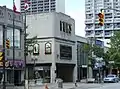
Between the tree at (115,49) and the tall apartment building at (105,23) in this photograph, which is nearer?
the tall apartment building at (105,23)

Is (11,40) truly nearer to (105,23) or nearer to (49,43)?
(49,43)

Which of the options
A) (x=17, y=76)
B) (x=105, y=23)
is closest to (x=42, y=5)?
(x=17, y=76)

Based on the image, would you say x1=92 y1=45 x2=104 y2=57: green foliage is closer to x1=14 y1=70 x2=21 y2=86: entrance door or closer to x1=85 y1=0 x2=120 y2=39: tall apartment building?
x1=85 y1=0 x2=120 y2=39: tall apartment building

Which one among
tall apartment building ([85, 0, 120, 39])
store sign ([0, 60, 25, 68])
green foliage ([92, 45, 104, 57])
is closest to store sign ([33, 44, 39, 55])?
tall apartment building ([85, 0, 120, 39])

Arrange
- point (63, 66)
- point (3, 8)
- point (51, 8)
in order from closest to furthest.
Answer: point (3, 8) < point (51, 8) < point (63, 66)

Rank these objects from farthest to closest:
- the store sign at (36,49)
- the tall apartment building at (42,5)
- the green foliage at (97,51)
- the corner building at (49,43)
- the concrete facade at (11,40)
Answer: the green foliage at (97,51)
the store sign at (36,49)
the corner building at (49,43)
the tall apartment building at (42,5)
the concrete facade at (11,40)

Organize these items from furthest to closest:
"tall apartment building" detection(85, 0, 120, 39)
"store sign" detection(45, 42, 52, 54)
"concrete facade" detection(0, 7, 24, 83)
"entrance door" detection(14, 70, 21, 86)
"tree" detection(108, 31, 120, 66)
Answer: "tree" detection(108, 31, 120, 66), "store sign" detection(45, 42, 52, 54), "entrance door" detection(14, 70, 21, 86), "tall apartment building" detection(85, 0, 120, 39), "concrete facade" detection(0, 7, 24, 83)

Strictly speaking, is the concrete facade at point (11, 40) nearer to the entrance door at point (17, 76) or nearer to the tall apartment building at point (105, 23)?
the entrance door at point (17, 76)

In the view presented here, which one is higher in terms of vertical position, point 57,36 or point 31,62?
point 57,36

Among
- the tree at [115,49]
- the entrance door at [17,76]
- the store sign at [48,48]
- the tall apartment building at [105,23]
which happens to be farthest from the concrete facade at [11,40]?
the tree at [115,49]

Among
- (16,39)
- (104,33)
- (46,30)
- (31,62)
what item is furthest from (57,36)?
(104,33)

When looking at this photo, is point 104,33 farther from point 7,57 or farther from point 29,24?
point 7,57

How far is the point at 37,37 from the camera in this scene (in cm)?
6034

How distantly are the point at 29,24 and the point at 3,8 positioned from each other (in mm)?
16459
